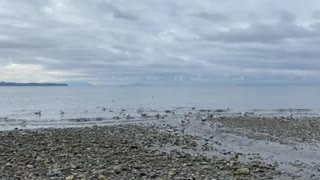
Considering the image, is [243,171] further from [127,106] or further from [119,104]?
[119,104]

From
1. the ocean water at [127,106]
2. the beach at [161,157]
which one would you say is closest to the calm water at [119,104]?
the ocean water at [127,106]

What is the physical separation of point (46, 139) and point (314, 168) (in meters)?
14.1

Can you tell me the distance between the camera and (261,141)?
23797mm

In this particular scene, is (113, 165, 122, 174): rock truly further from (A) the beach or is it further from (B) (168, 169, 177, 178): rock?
(B) (168, 169, 177, 178): rock

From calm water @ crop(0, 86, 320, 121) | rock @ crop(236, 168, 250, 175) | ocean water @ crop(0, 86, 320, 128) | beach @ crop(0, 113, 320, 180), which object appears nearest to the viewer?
beach @ crop(0, 113, 320, 180)

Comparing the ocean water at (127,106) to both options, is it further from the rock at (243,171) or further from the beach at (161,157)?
the rock at (243,171)

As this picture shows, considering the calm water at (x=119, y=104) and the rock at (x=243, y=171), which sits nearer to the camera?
the rock at (x=243, y=171)

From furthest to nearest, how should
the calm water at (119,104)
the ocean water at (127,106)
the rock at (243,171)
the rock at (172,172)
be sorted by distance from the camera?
1. the calm water at (119,104)
2. the ocean water at (127,106)
3. the rock at (243,171)
4. the rock at (172,172)

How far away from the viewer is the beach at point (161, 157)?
13836mm

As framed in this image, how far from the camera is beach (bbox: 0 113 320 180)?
45.4ft

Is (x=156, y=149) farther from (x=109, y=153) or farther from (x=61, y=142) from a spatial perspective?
(x=61, y=142)

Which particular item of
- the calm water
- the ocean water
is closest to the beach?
the ocean water

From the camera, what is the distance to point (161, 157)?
16859mm

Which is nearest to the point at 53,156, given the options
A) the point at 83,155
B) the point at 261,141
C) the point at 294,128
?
the point at 83,155
